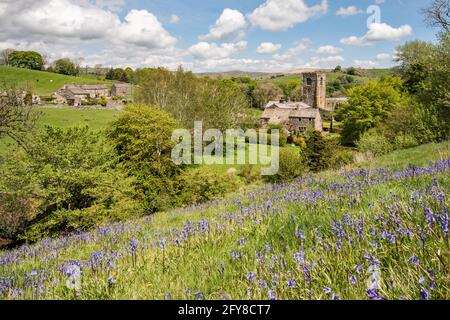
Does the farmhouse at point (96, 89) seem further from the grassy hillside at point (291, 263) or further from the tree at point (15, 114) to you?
the grassy hillside at point (291, 263)

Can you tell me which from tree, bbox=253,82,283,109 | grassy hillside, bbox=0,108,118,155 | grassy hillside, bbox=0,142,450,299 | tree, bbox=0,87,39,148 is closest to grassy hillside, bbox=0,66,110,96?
grassy hillside, bbox=0,108,118,155

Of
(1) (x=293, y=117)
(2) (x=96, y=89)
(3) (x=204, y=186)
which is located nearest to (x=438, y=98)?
(3) (x=204, y=186)

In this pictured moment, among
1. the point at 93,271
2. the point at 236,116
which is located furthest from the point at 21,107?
the point at 236,116

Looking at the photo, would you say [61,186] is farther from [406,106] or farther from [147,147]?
[406,106]

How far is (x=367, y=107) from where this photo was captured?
64312 mm

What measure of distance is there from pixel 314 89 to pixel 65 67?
4593 inches

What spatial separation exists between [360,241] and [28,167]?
26.2m

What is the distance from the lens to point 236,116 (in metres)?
59.2

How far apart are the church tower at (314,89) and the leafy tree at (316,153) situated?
80.0m

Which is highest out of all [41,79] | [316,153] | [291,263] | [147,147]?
[41,79]

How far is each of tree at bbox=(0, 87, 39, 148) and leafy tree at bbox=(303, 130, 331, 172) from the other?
32.1 meters

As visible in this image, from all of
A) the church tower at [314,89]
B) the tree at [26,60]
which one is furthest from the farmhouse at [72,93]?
the church tower at [314,89]

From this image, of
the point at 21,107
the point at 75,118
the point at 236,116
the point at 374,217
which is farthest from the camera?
the point at 75,118

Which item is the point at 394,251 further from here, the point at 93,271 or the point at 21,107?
the point at 21,107
